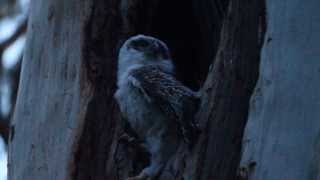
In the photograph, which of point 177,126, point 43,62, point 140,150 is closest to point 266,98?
point 177,126

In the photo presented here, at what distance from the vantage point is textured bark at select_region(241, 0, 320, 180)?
398cm

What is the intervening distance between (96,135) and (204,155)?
729 mm

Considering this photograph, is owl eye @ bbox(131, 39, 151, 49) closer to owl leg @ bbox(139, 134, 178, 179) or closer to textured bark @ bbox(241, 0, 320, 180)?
owl leg @ bbox(139, 134, 178, 179)

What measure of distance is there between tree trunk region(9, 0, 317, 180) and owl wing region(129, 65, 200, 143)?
0.25 ft

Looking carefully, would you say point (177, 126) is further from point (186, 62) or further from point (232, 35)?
point (186, 62)

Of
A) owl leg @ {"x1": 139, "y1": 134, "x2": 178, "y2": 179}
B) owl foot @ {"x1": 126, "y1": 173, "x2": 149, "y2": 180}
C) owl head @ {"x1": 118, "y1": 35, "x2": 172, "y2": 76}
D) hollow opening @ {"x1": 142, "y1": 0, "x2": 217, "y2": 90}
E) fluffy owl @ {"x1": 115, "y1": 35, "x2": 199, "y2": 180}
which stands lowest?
owl foot @ {"x1": 126, "y1": 173, "x2": 149, "y2": 180}

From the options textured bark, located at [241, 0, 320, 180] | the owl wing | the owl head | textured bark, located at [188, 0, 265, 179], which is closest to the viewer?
textured bark, located at [241, 0, 320, 180]

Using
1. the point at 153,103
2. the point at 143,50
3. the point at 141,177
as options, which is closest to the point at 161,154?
the point at 141,177

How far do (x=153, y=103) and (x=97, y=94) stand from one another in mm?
381

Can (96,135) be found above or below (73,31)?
below

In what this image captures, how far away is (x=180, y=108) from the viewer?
4586mm

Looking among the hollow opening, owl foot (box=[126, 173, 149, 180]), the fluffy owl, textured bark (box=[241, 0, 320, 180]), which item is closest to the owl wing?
the fluffy owl

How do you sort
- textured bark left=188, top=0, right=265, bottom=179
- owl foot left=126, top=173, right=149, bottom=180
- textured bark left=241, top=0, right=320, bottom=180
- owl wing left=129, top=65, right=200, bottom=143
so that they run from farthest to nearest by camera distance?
owl foot left=126, top=173, right=149, bottom=180, owl wing left=129, top=65, right=200, bottom=143, textured bark left=188, top=0, right=265, bottom=179, textured bark left=241, top=0, right=320, bottom=180

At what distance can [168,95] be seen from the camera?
4645 millimetres
